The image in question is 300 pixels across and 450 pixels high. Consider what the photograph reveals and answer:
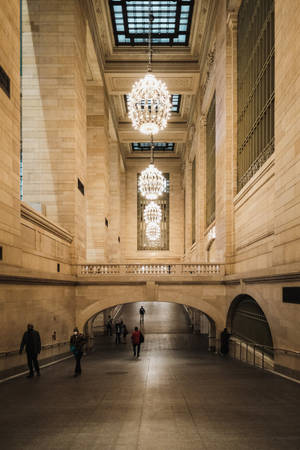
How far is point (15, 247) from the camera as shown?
1031 centimetres

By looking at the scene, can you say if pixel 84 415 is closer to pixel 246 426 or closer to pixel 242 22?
pixel 246 426

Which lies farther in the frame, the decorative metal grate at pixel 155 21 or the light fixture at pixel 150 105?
the decorative metal grate at pixel 155 21

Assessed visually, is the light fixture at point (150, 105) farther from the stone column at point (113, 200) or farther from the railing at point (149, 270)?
the stone column at point (113, 200)

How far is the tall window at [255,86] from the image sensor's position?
12555 mm

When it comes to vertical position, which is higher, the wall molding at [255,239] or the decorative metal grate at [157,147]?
the decorative metal grate at [157,147]

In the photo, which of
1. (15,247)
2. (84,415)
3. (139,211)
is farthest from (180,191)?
(84,415)

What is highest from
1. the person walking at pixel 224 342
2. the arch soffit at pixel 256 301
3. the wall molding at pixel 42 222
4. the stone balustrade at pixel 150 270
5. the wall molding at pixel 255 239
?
the wall molding at pixel 42 222

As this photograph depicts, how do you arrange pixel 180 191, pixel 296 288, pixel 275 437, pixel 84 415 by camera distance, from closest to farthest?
pixel 275 437
pixel 84 415
pixel 296 288
pixel 180 191

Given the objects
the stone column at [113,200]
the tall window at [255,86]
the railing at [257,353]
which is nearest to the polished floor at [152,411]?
the railing at [257,353]

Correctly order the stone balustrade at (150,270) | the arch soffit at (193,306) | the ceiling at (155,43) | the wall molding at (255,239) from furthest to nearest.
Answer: the ceiling at (155,43) < the stone balustrade at (150,270) < the arch soffit at (193,306) < the wall molding at (255,239)

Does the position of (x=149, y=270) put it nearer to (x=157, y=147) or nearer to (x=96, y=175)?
(x=96, y=175)

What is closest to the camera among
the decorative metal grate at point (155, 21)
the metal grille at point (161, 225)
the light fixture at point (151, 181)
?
the light fixture at point (151, 181)

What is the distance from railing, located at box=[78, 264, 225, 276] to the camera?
18.0 m

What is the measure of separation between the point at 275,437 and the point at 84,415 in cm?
278
